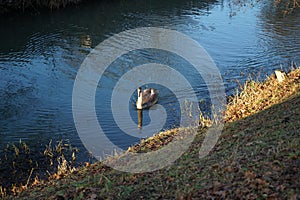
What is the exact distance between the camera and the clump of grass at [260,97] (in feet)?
34.8

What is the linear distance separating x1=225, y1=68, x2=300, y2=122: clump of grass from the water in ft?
6.18

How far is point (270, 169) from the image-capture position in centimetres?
550

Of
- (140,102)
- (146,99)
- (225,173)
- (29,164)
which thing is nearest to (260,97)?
(146,99)

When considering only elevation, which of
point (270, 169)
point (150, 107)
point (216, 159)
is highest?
point (270, 169)

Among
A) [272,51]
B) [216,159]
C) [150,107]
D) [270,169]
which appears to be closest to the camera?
[270,169]

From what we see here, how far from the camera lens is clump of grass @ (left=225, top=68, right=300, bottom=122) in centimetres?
1060

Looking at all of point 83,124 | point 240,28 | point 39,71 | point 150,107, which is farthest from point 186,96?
point 240,28

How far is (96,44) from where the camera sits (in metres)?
19.5

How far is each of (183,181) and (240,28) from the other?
17653 mm

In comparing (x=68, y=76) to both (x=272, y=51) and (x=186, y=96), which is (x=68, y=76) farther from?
(x=272, y=51)

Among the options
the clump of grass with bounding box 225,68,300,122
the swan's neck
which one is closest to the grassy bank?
the clump of grass with bounding box 225,68,300,122

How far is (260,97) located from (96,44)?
1036 centimetres

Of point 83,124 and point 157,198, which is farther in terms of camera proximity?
point 83,124

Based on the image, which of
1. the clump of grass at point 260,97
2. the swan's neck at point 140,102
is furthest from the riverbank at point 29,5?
the clump of grass at point 260,97
